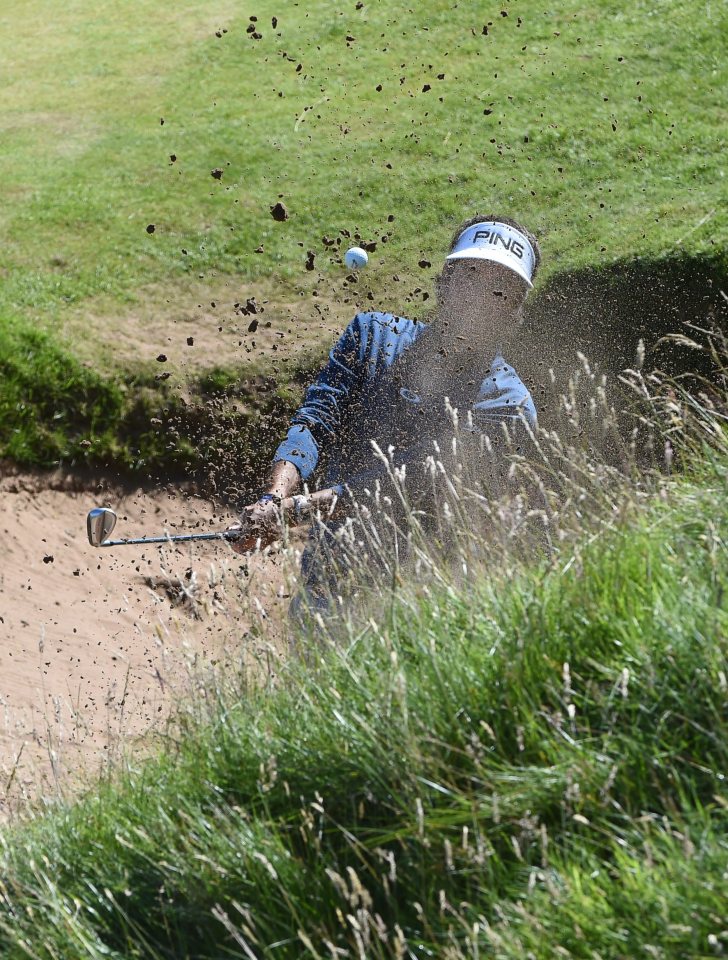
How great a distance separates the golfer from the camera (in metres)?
5.54

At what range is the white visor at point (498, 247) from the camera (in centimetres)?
572

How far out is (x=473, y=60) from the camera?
14.3 meters

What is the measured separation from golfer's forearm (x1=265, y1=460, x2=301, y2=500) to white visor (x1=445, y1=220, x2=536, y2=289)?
1.37 meters

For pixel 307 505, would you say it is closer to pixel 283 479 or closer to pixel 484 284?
pixel 283 479

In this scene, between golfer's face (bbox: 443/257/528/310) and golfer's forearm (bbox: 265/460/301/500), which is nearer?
golfer's forearm (bbox: 265/460/301/500)

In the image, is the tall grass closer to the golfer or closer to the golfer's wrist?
the golfer's wrist

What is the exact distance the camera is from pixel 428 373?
5.59m

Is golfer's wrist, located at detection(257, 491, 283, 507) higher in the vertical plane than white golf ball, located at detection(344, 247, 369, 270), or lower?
lower

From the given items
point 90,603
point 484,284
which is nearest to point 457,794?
point 484,284

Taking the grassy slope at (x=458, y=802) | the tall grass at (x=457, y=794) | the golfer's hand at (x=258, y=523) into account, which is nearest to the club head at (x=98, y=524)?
the golfer's hand at (x=258, y=523)

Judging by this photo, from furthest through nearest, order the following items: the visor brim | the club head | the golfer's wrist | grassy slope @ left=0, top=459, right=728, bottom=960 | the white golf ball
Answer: the white golf ball, the visor brim, the club head, the golfer's wrist, grassy slope @ left=0, top=459, right=728, bottom=960

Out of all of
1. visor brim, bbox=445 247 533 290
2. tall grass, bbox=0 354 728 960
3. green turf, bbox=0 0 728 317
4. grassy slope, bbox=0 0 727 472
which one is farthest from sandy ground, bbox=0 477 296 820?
tall grass, bbox=0 354 728 960

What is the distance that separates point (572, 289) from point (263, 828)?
7139 millimetres

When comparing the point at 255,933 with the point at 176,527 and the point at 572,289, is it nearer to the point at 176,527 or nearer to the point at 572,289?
the point at 176,527
